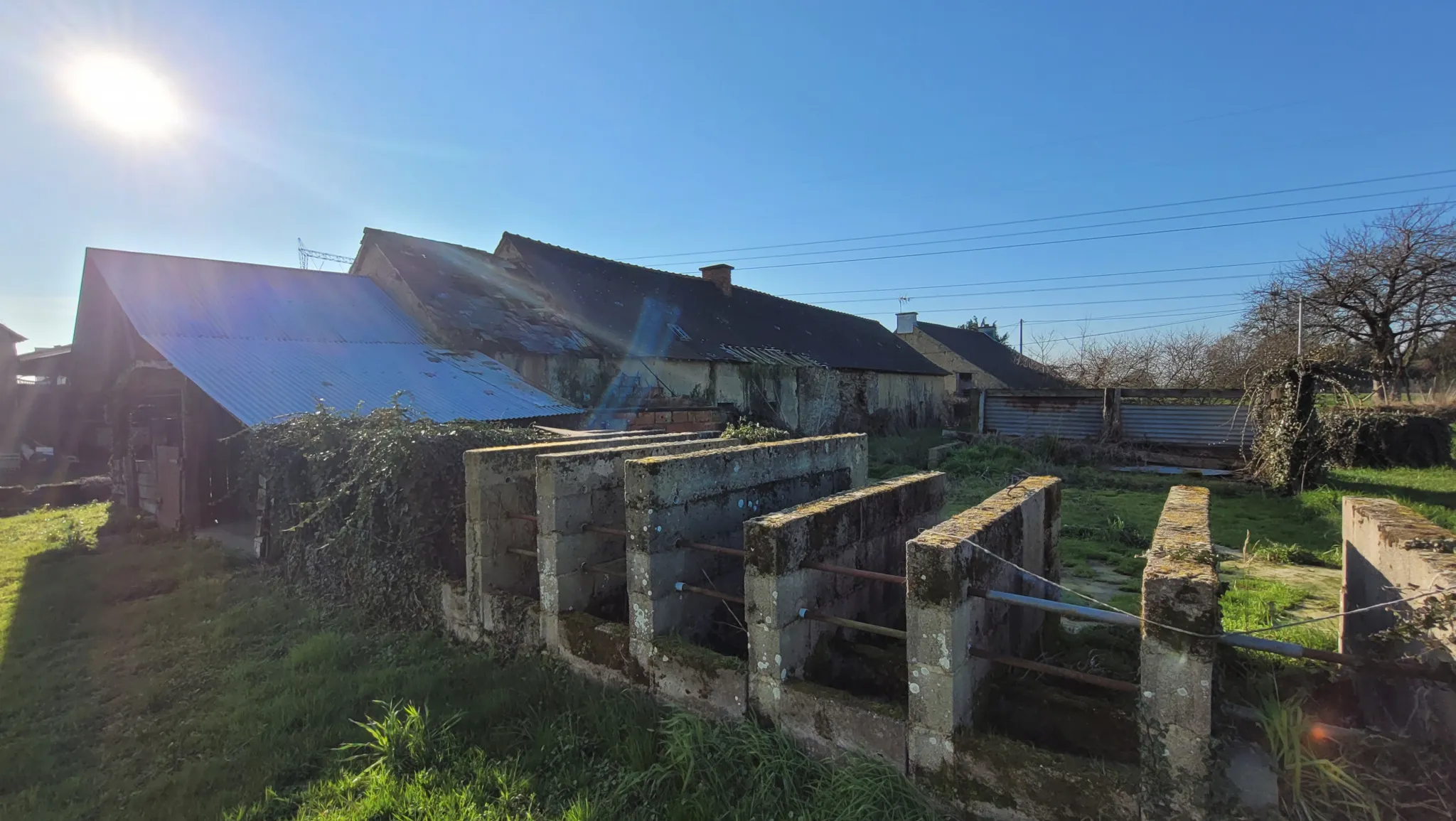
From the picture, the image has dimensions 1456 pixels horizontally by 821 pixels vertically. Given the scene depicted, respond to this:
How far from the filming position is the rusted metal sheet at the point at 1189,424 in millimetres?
13773

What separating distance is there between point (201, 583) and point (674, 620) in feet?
19.8

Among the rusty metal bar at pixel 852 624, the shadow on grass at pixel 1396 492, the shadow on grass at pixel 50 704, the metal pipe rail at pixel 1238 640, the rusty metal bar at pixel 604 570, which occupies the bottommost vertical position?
the shadow on grass at pixel 50 704

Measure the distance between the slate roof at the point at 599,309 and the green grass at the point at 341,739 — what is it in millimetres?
8744

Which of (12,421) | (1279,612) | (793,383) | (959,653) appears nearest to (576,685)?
(959,653)

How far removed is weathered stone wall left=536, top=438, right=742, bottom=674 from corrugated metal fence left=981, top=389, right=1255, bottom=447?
12982mm

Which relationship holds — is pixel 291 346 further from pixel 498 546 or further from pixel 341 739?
pixel 341 739

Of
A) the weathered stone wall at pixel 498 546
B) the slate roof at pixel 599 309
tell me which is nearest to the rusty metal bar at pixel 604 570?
the weathered stone wall at pixel 498 546

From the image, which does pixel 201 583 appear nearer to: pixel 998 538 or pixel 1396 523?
pixel 998 538

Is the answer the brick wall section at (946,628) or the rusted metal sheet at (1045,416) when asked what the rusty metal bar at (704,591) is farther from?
the rusted metal sheet at (1045,416)

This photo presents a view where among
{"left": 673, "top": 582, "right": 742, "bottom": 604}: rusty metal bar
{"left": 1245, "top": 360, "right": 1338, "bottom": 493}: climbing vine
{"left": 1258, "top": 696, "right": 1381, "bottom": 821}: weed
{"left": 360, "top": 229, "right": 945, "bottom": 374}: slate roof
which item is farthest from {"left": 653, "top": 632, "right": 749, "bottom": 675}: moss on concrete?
{"left": 1245, "top": 360, "right": 1338, "bottom": 493}: climbing vine

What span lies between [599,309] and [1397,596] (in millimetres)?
16678

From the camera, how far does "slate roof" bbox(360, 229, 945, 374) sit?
1425 cm

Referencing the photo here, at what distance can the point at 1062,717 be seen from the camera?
3174 millimetres

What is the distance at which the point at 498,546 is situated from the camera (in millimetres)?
4848
